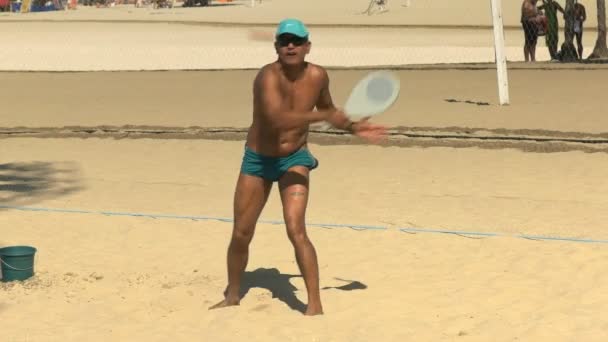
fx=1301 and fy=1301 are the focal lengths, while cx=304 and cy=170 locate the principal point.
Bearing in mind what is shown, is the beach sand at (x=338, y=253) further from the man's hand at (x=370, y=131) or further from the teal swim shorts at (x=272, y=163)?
the man's hand at (x=370, y=131)

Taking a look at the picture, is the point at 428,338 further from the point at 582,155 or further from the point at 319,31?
the point at 319,31

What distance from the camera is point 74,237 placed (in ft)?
32.3

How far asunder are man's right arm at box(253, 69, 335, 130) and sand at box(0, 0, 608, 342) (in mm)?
1133

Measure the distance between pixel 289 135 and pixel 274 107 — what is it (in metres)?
0.23

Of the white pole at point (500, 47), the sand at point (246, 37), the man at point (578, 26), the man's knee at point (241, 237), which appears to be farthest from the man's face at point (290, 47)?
the sand at point (246, 37)

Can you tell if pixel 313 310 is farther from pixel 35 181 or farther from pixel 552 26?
pixel 552 26

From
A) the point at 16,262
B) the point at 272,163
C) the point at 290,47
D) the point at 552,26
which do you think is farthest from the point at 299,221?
the point at 552,26

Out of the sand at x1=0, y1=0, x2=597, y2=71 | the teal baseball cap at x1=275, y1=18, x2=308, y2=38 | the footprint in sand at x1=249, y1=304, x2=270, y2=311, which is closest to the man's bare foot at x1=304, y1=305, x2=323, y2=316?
the footprint in sand at x1=249, y1=304, x2=270, y2=311

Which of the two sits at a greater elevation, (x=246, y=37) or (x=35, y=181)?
(x=35, y=181)

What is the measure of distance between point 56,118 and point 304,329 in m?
12.5

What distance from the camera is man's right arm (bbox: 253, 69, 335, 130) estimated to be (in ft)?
23.1

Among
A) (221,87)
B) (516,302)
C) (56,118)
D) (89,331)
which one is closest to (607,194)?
(516,302)

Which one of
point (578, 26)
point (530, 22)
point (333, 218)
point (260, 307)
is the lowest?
point (578, 26)

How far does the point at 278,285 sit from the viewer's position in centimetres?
830
